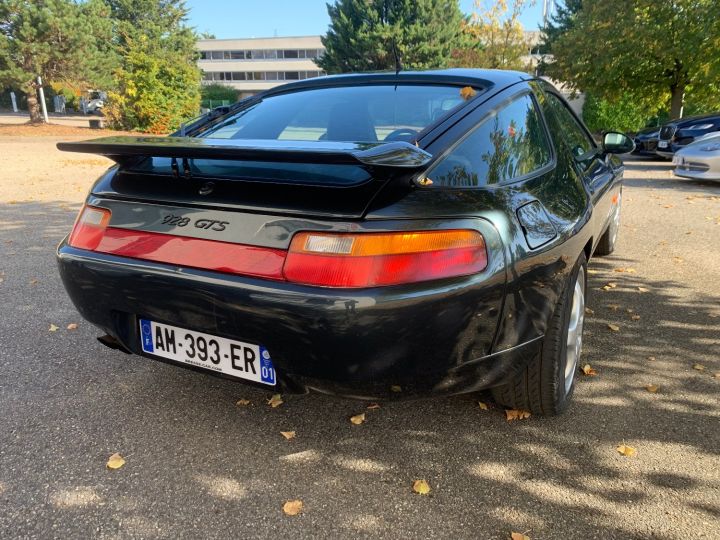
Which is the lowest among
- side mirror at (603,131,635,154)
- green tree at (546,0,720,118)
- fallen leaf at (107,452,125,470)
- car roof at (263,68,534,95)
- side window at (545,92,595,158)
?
fallen leaf at (107,452,125,470)

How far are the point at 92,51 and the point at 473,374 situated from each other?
106ft

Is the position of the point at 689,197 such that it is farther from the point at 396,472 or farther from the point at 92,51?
the point at 92,51

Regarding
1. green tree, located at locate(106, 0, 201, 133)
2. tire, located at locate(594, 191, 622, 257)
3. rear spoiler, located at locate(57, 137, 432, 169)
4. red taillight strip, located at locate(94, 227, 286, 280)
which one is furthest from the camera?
green tree, located at locate(106, 0, 201, 133)

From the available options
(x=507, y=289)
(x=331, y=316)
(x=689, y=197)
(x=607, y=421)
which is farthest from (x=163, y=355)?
(x=689, y=197)

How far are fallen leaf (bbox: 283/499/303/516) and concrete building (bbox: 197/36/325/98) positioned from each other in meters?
71.0

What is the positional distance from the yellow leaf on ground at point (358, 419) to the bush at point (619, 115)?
26449 millimetres

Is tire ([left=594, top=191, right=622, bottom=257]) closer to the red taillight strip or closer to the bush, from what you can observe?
the red taillight strip

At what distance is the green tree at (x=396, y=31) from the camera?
37.7 meters

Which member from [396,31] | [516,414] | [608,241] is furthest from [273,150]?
[396,31]

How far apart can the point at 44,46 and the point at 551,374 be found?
30375 millimetres

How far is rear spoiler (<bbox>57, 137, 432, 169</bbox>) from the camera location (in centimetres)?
160

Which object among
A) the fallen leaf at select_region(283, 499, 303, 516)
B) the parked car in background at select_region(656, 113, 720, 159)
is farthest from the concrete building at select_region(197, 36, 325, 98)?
the fallen leaf at select_region(283, 499, 303, 516)

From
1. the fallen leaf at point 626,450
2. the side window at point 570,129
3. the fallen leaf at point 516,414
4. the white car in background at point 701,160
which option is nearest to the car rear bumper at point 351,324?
the fallen leaf at point 516,414

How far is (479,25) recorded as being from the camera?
101 feet
